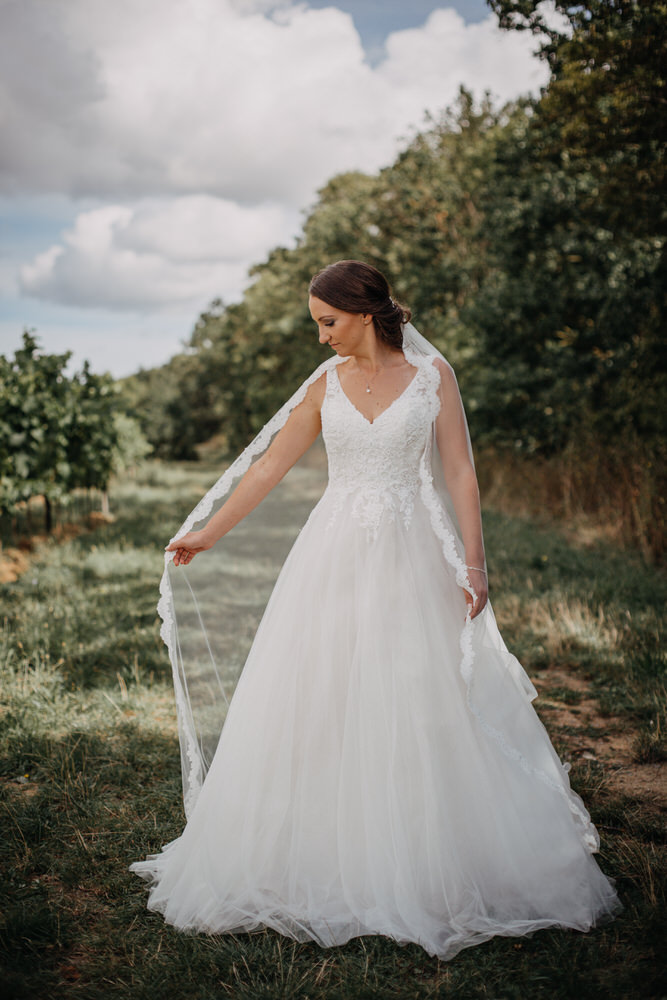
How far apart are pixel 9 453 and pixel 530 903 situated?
871 centimetres

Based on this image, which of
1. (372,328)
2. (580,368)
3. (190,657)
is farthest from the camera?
(580,368)

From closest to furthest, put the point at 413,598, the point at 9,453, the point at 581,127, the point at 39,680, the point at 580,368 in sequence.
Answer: the point at 413,598 → the point at 39,680 → the point at 581,127 → the point at 9,453 → the point at 580,368

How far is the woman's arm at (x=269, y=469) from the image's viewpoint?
308 centimetres

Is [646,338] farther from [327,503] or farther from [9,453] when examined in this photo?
[9,453]

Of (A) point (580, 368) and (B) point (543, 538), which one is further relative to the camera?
(A) point (580, 368)

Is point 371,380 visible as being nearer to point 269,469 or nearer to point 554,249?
point 269,469

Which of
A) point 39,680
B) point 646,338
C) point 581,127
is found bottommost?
point 39,680

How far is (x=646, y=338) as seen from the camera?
29.5 feet

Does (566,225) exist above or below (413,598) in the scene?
above

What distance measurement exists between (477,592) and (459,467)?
500 mm

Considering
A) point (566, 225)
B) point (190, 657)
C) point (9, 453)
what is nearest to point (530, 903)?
point (190, 657)

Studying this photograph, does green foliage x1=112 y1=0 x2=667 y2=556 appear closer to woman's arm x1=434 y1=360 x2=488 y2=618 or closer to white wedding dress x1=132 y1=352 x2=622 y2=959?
woman's arm x1=434 y1=360 x2=488 y2=618

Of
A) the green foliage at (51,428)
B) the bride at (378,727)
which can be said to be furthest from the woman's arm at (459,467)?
the green foliage at (51,428)

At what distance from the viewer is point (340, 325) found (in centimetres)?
289
